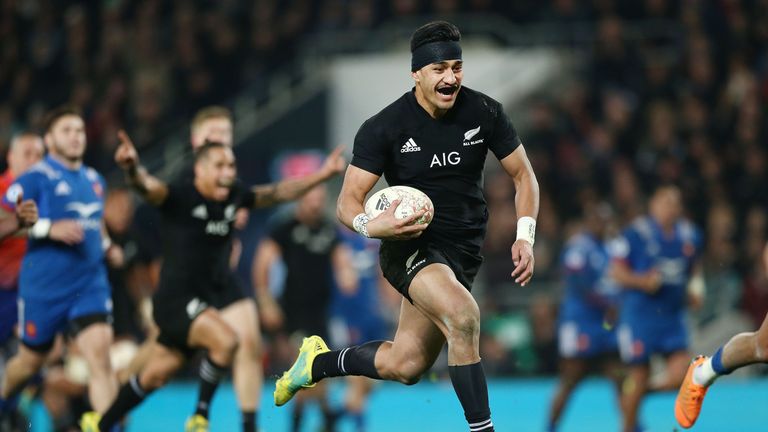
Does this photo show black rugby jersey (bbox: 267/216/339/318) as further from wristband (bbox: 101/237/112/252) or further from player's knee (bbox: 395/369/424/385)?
player's knee (bbox: 395/369/424/385)

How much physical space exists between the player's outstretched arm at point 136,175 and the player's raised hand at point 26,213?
0.65 m

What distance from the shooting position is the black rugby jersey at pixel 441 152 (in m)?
7.33

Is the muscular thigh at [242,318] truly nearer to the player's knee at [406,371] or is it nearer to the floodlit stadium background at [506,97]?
the player's knee at [406,371]

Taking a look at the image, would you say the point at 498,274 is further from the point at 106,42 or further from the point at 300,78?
the point at 106,42

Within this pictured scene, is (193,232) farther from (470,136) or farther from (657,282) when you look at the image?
(657,282)

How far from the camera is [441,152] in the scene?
289 inches

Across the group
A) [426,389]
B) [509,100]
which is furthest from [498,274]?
[509,100]

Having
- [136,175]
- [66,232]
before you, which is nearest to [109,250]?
[66,232]

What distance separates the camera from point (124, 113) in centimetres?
2050

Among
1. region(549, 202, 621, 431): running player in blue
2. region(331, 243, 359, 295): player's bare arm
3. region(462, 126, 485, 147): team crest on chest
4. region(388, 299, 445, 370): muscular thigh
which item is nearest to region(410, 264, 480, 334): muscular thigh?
region(388, 299, 445, 370): muscular thigh

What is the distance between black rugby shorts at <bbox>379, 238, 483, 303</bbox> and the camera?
726 cm

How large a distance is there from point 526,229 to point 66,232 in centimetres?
348

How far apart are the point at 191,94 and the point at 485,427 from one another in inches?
569

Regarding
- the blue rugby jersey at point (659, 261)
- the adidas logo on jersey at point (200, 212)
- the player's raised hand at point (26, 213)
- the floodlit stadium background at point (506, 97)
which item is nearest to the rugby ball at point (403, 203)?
the adidas logo on jersey at point (200, 212)
